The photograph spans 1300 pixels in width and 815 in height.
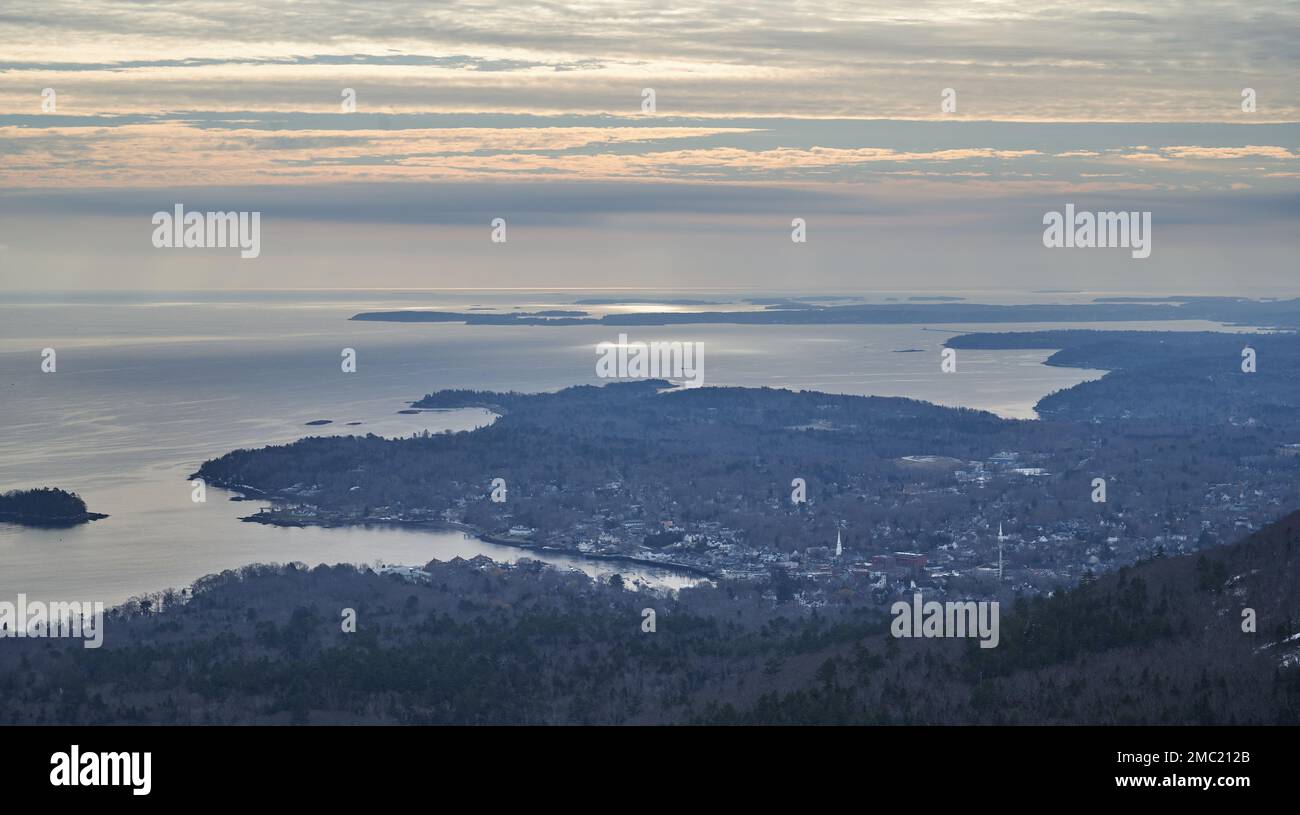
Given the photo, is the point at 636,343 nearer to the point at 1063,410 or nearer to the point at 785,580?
the point at 1063,410

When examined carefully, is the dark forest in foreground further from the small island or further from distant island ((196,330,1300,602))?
the small island

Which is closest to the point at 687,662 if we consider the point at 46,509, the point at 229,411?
the point at 46,509

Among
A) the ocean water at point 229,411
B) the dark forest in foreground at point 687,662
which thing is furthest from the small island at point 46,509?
the dark forest in foreground at point 687,662

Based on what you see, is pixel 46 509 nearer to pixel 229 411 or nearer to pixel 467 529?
pixel 467 529

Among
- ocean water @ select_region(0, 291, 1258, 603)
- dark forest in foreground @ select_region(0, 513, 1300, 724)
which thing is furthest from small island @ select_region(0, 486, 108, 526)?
dark forest in foreground @ select_region(0, 513, 1300, 724)
